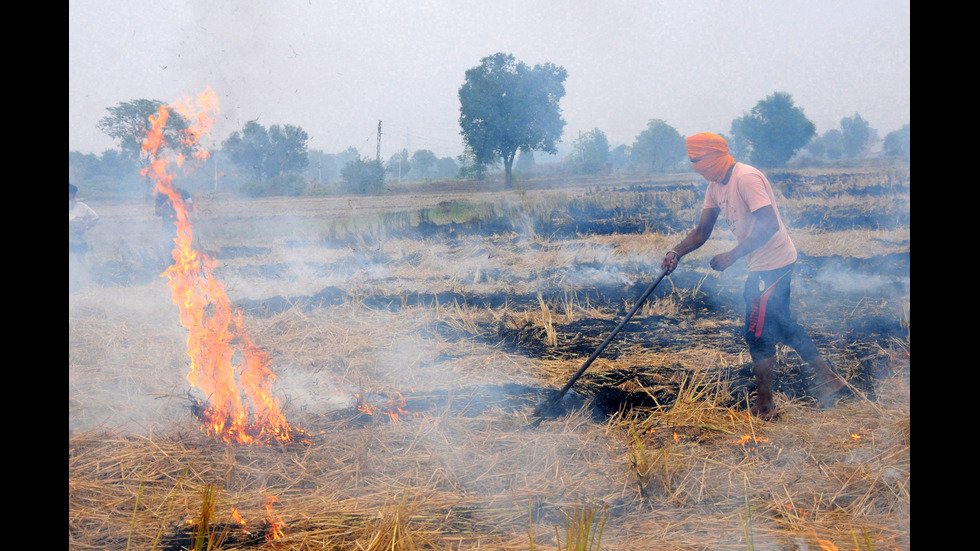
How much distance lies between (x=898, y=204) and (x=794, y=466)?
1450 cm

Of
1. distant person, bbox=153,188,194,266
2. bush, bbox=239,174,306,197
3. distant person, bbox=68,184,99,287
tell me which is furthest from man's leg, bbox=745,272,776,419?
bush, bbox=239,174,306,197

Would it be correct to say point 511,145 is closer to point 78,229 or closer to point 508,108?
point 508,108

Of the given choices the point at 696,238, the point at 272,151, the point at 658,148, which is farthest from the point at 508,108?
the point at 696,238

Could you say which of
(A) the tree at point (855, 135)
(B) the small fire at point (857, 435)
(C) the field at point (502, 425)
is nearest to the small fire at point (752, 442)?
(C) the field at point (502, 425)

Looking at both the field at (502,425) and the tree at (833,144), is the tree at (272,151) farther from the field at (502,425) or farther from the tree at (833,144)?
the tree at (833,144)

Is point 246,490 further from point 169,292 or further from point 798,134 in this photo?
point 798,134

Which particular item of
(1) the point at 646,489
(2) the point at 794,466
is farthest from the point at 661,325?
(1) the point at 646,489

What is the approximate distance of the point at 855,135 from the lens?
65688 mm

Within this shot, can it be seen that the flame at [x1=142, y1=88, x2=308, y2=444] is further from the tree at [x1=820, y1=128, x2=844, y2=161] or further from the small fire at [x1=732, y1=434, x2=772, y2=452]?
the tree at [x1=820, y1=128, x2=844, y2=161]

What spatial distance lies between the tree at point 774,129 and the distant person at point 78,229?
41395 mm

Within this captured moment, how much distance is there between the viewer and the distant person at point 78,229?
7598 millimetres

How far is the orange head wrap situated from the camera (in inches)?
133

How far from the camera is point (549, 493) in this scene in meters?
2.67

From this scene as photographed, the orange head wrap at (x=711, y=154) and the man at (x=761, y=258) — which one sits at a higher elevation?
the orange head wrap at (x=711, y=154)
